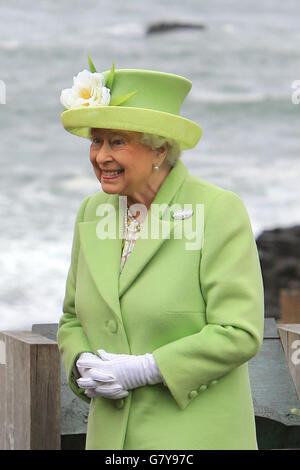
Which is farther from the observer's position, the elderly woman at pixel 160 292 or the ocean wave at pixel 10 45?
the ocean wave at pixel 10 45

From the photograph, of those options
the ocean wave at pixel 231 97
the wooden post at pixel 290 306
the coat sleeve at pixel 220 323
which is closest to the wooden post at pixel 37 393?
the coat sleeve at pixel 220 323

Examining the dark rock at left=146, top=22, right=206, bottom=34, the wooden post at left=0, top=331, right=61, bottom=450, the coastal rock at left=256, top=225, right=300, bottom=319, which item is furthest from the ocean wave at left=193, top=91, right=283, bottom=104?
the wooden post at left=0, top=331, right=61, bottom=450

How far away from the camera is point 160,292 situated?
2551 mm

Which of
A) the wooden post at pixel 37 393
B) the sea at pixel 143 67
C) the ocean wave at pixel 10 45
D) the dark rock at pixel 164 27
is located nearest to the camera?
the wooden post at pixel 37 393

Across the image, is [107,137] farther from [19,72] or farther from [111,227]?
[19,72]

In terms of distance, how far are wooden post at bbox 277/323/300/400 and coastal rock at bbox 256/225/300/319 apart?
7649 mm

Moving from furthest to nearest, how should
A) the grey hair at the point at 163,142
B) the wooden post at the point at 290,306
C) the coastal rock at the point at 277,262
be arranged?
the coastal rock at the point at 277,262 < the wooden post at the point at 290,306 < the grey hair at the point at 163,142

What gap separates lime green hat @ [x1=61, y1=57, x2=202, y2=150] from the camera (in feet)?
8.33

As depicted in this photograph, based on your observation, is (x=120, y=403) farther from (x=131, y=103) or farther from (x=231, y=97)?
(x=231, y=97)

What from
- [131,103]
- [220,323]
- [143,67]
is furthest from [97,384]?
[143,67]

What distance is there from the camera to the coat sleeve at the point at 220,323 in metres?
2.50

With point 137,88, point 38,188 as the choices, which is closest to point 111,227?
point 137,88

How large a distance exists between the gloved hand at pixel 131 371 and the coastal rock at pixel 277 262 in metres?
8.80

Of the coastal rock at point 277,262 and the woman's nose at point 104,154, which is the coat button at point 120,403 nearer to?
the woman's nose at point 104,154
